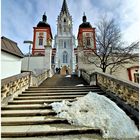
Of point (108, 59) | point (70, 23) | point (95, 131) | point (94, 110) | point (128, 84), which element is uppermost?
point (70, 23)

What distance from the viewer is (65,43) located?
145 feet

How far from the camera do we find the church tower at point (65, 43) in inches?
1581

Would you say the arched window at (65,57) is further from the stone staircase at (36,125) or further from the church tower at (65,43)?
the stone staircase at (36,125)

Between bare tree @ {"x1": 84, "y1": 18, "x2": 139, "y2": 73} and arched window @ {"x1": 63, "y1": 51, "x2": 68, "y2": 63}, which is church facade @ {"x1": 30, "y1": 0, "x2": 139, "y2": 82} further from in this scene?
bare tree @ {"x1": 84, "y1": 18, "x2": 139, "y2": 73}

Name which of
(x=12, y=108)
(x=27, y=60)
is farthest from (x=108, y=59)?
(x=12, y=108)

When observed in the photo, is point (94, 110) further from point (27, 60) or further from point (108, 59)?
point (27, 60)

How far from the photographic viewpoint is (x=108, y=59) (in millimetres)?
13688

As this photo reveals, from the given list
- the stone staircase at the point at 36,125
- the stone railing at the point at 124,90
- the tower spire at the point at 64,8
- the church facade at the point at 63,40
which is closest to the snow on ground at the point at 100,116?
the stone staircase at the point at 36,125

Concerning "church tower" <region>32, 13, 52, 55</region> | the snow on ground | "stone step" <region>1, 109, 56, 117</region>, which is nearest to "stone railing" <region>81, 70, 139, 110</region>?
the snow on ground

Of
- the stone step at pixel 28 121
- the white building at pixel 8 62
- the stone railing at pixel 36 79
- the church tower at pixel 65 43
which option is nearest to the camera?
the stone step at pixel 28 121

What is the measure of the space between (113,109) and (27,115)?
2.22m

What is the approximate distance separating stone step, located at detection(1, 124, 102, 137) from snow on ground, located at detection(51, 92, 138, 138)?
18 centimetres

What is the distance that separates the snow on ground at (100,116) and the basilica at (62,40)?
31052 millimetres

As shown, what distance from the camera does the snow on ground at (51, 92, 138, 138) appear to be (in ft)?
9.20
